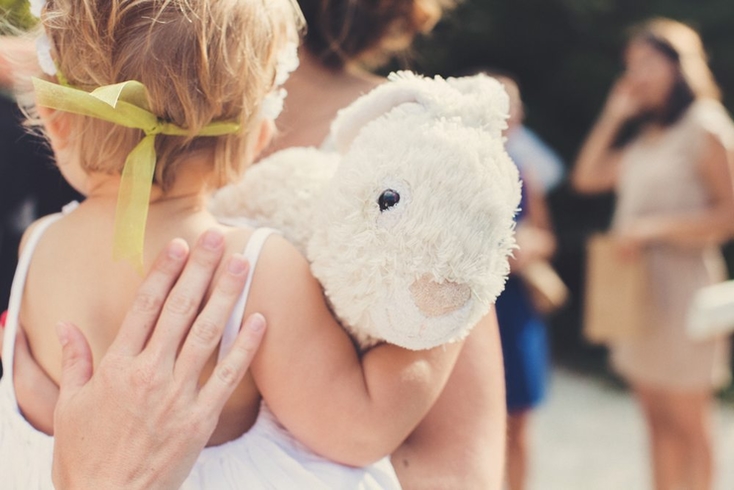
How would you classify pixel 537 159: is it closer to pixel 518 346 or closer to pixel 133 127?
pixel 518 346

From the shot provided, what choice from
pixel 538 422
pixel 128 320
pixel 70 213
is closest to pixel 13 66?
pixel 70 213

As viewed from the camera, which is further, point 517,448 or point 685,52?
point 685,52

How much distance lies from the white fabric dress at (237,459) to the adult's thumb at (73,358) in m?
0.13

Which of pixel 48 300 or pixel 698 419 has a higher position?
pixel 48 300

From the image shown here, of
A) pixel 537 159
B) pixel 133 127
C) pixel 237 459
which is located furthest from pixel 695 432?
pixel 133 127

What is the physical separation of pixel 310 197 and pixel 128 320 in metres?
0.31

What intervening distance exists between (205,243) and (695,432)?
2.97 metres

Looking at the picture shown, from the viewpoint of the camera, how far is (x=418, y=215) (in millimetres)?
943

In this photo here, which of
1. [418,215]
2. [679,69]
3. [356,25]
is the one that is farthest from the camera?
[679,69]

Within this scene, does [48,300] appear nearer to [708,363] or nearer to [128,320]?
[128,320]

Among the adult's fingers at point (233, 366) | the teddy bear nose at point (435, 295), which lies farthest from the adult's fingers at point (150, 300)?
the teddy bear nose at point (435, 295)

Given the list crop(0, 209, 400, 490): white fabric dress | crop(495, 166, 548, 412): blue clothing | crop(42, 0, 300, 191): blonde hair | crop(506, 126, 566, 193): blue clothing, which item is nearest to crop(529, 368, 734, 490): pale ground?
crop(495, 166, 548, 412): blue clothing

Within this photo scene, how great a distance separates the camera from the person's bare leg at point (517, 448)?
138 inches

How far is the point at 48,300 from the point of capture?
3.75ft
